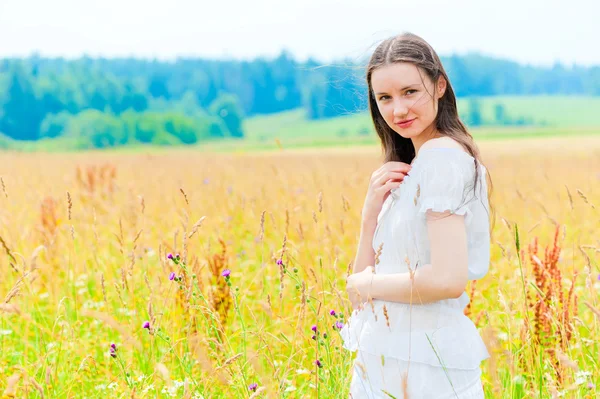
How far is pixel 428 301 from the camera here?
159cm

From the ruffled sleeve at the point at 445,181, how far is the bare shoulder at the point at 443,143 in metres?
0.03

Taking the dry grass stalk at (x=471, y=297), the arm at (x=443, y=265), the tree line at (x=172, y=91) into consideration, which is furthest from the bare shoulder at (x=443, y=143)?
the tree line at (x=172, y=91)

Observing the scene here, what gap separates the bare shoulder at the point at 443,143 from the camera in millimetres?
1622

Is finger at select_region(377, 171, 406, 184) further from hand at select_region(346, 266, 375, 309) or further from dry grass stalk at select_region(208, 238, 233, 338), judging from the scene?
dry grass stalk at select_region(208, 238, 233, 338)

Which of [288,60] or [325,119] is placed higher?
[288,60]

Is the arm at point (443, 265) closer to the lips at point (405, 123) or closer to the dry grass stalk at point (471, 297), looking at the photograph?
the lips at point (405, 123)

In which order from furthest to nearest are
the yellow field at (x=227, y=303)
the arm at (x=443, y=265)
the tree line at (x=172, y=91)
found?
1. the tree line at (x=172, y=91)
2. the yellow field at (x=227, y=303)
3. the arm at (x=443, y=265)

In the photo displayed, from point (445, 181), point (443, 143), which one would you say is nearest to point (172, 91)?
point (443, 143)

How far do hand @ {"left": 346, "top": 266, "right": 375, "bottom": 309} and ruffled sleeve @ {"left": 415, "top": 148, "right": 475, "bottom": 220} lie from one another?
0.81 ft

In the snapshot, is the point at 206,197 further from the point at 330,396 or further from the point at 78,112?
the point at 78,112

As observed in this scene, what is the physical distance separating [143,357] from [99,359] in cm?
39

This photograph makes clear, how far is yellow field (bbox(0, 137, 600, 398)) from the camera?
6.17 feet

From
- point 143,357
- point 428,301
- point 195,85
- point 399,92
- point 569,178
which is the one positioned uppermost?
point 195,85

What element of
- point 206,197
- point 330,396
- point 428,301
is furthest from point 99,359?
point 206,197
